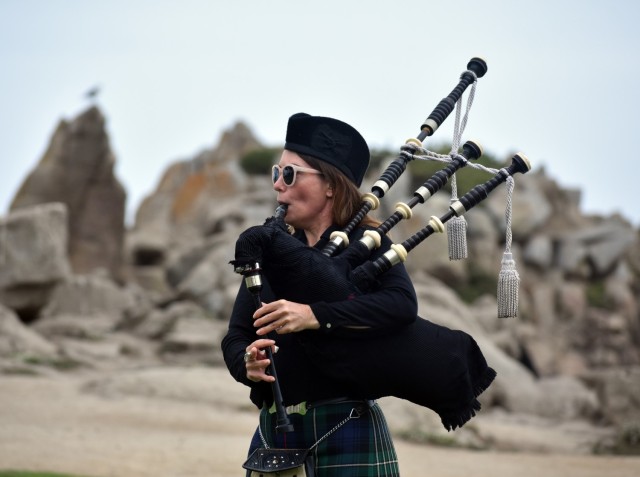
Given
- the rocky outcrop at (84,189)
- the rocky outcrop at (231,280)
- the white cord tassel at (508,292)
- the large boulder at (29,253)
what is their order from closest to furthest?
the white cord tassel at (508,292)
the rocky outcrop at (231,280)
the large boulder at (29,253)
the rocky outcrop at (84,189)

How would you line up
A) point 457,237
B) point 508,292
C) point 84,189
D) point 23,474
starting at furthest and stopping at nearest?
point 84,189 < point 23,474 < point 457,237 < point 508,292

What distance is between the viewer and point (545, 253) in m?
30.9

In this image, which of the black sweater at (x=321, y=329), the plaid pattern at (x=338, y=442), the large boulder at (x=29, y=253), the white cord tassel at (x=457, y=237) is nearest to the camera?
the black sweater at (x=321, y=329)

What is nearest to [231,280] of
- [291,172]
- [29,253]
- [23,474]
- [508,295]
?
[29,253]

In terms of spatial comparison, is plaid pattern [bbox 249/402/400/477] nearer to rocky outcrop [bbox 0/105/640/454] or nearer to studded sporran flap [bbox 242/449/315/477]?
studded sporran flap [bbox 242/449/315/477]

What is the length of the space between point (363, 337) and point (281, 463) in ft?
1.70

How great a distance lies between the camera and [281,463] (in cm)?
368

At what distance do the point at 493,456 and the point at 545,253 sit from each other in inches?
770

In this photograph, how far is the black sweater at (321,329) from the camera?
11.9ft

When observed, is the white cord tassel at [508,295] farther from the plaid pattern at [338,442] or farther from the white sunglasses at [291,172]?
the white sunglasses at [291,172]

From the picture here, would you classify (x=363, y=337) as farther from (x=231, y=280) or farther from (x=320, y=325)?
(x=231, y=280)

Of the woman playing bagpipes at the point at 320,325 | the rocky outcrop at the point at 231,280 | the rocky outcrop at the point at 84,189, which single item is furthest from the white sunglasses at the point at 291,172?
the rocky outcrop at the point at 84,189

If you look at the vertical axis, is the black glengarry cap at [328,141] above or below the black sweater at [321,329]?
above

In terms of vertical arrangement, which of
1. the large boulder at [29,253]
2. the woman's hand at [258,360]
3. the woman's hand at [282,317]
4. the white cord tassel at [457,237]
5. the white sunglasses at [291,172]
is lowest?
the woman's hand at [258,360]
